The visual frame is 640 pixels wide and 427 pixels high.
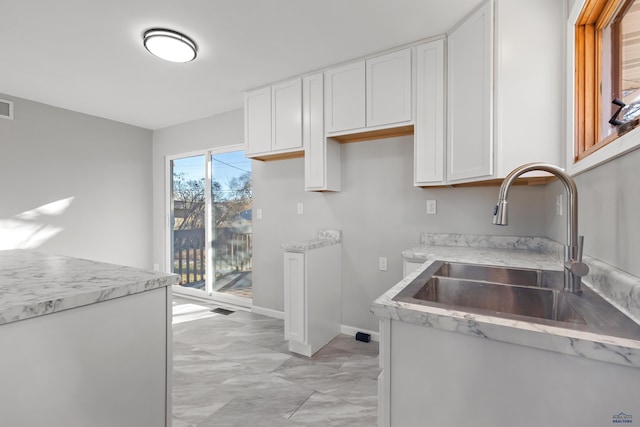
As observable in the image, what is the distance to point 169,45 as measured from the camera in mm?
2283

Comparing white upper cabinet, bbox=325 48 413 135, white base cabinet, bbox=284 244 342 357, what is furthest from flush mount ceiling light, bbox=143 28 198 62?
white base cabinet, bbox=284 244 342 357

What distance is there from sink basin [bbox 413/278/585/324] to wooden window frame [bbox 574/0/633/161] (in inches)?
27.9

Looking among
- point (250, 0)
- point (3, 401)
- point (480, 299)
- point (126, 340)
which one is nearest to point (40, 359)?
point (3, 401)

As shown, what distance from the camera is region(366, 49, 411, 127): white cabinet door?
2.37 meters

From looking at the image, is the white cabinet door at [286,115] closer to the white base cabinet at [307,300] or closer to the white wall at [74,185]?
the white base cabinet at [307,300]

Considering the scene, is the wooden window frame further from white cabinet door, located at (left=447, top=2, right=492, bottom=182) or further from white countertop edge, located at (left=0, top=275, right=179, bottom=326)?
white countertop edge, located at (left=0, top=275, right=179, bottom=326)

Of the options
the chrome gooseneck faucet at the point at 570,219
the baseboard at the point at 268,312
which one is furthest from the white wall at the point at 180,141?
the chrome gooseneck faucet at the point at 570,219

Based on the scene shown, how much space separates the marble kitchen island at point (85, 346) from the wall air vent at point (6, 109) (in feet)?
10.6

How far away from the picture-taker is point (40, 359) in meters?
0.86

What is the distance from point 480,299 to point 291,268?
62.8 inches

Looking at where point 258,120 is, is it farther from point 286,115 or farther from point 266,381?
point 266,381

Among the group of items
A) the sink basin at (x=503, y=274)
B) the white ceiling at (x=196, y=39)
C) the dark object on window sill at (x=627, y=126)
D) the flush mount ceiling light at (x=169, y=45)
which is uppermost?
the white ceiling at (x=196, y=39)

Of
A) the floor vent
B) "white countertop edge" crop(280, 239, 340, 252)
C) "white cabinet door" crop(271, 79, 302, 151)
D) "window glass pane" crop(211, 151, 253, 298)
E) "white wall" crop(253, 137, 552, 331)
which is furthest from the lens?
"window glass pane" crop(211, 151, 253, 298)

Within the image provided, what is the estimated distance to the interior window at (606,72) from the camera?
3.44ft
